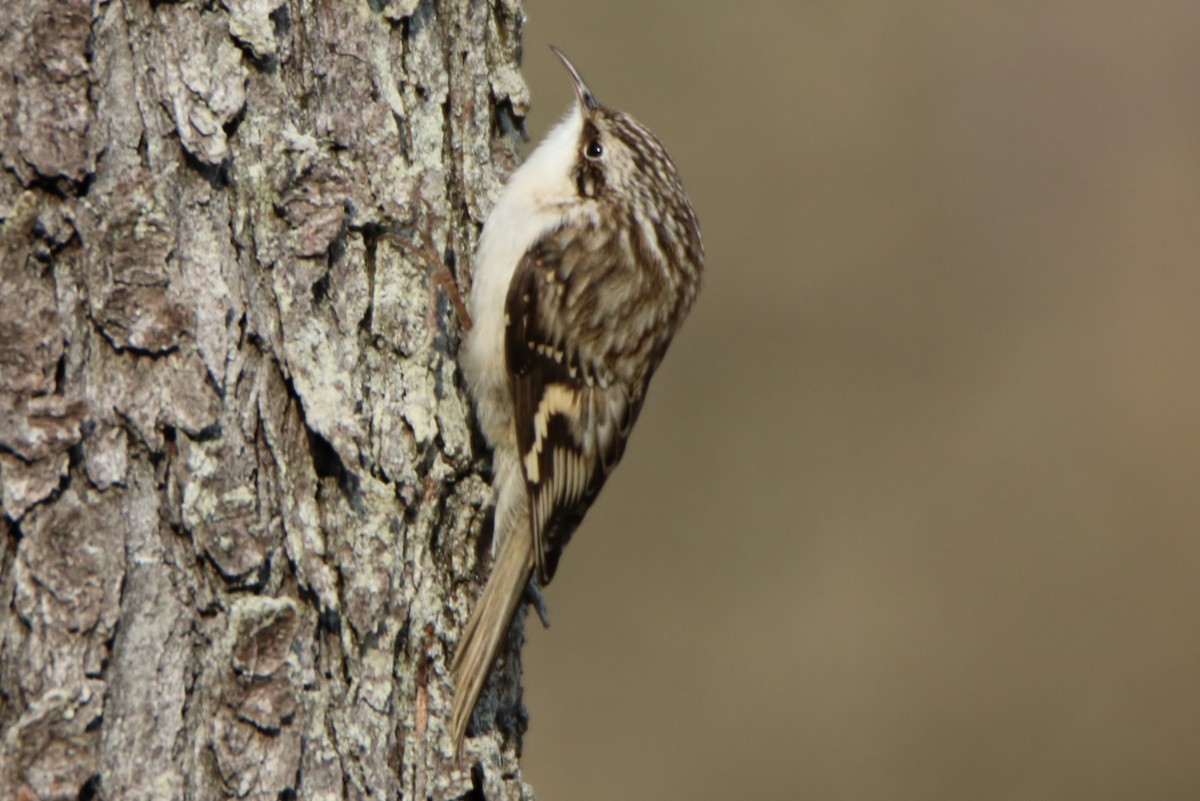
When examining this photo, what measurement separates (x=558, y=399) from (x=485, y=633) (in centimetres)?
66

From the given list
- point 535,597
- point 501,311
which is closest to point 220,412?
point 501,311

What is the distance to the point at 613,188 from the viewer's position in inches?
116

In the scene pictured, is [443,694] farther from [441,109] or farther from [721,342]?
[721,342]

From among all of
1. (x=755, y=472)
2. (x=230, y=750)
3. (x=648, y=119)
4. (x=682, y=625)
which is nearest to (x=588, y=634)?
(x=682, y=625)

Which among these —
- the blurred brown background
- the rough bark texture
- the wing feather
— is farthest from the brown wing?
the blurred brown background

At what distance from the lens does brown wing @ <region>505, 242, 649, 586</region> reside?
2670 millimetres

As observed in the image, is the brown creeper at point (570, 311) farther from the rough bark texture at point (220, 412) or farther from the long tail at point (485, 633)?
the rough bark texture at point (220, 412)

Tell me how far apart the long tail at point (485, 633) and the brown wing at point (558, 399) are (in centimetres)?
14

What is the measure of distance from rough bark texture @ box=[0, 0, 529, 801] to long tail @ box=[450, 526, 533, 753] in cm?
3

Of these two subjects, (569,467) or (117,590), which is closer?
(117,590)

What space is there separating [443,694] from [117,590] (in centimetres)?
62

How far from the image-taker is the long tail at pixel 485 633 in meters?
2.26

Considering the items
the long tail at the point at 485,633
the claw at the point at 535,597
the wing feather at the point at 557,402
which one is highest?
the wing feather at the point at 557,402

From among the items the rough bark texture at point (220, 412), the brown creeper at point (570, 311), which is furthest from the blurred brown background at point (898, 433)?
the rough bark texture at point (220, 412)
